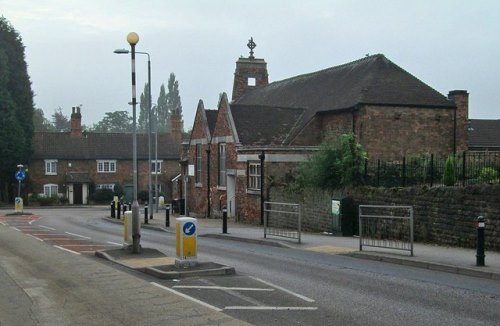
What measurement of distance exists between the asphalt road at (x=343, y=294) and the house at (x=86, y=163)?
2201 inches

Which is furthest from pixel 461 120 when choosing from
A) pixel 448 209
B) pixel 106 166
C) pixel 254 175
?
pixel 106 166

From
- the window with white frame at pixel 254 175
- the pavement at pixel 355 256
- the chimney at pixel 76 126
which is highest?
the chimney at pixel 76 126

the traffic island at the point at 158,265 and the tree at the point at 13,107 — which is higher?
the tree at the point at 13,107

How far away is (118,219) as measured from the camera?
38.7m

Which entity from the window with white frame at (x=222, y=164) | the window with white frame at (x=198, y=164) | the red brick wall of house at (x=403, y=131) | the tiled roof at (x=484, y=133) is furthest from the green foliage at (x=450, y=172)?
the tiled roof at (x=484, y=133)

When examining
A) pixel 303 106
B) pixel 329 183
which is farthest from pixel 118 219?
pixel 329 183

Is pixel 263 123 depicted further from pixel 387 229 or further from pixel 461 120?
pixel 387 229

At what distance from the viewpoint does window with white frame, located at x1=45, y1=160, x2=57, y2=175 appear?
69.2 meters

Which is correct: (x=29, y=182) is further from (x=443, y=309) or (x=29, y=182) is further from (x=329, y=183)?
(x=443, y=309)

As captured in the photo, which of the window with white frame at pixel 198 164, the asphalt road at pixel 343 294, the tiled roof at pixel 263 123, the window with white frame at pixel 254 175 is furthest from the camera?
the window with white frame at pixel 198 164

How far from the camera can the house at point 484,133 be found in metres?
51.7

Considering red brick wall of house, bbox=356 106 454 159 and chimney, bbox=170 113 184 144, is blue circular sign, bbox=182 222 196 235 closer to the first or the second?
red brick wall of house, bbox=356 106 454 159

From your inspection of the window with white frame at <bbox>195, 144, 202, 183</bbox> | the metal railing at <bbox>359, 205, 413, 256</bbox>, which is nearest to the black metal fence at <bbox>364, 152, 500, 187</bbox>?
the metal railing at <bbox>359, 205, 413, 256</bbox>

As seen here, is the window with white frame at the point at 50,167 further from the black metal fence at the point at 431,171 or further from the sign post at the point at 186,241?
the sign post at the point at 186,241
